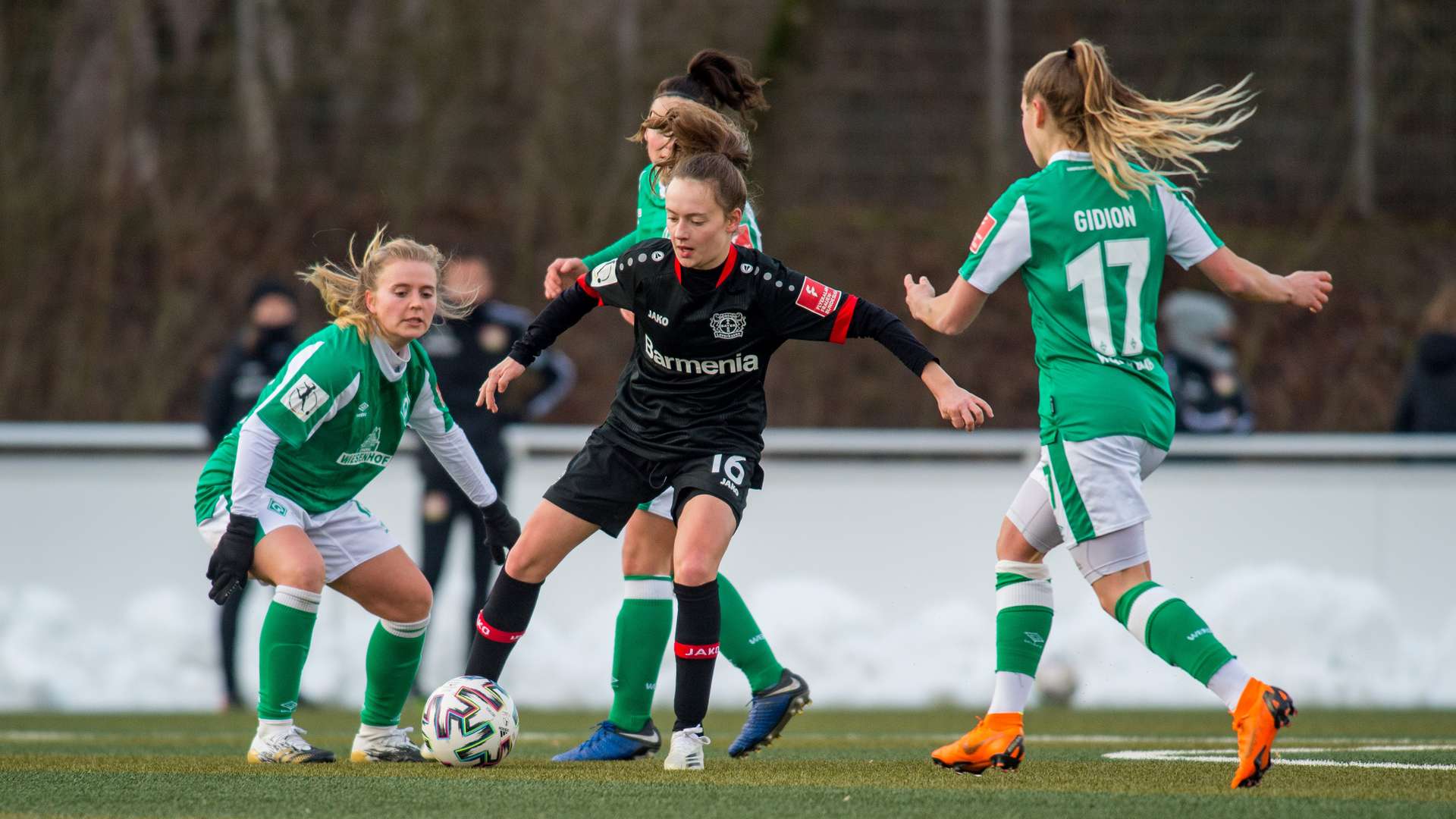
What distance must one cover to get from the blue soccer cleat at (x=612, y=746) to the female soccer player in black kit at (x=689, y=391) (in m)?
0.35

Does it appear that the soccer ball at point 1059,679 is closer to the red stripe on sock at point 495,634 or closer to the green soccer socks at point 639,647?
the green soccer socks at point 639,647

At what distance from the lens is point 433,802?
427 centimetres

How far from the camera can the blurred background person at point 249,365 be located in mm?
9172

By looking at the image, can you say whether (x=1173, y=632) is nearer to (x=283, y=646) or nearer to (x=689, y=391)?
(x=689, y=391)

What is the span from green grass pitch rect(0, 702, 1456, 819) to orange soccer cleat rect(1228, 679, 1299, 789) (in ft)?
0.19

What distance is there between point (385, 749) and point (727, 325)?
169cm

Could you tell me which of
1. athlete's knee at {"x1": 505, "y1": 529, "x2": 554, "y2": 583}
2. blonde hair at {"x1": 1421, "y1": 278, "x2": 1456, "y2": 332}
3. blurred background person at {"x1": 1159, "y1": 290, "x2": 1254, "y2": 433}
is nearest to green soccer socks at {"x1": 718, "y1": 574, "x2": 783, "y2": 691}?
athlete's knee at {"x1": 505, "y1": 529, "x2": 554, "y2": 583}

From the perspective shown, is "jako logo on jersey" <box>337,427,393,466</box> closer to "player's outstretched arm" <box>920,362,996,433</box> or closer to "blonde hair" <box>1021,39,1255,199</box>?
"player's outstretched arm" <box>920,362,996,433</box>

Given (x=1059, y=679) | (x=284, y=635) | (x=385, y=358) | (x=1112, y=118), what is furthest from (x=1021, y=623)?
(x=1059, y=679)

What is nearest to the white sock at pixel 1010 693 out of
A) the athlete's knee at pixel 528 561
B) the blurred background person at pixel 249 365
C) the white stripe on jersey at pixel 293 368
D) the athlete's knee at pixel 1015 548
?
the athlete's knee at pixel 1015 548

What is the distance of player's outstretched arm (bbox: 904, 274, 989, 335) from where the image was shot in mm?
4805

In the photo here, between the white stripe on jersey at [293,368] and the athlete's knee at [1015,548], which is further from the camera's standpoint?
the white stripe on jersey at [293,368]

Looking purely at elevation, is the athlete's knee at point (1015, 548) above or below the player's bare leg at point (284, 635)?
above

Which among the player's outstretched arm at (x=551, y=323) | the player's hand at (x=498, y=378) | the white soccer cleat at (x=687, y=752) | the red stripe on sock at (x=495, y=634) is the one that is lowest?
the white soccer cleat at (x=687, y=752)
